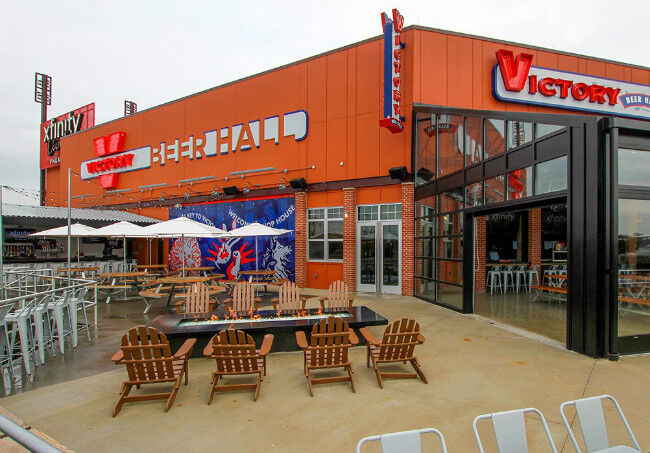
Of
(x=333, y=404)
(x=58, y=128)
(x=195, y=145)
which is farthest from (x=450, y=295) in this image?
(x=58, y=128)

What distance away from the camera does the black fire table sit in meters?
6.00

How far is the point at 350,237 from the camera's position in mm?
13281

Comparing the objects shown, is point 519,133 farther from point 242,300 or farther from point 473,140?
point 242,300

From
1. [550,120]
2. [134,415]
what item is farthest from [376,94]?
[134,415]

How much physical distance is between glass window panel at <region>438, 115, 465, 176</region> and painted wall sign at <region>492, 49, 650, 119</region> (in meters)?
4.03

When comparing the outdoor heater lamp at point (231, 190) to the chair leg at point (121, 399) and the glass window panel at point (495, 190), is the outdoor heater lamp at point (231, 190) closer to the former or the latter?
the glass window panel at point (495, 190)

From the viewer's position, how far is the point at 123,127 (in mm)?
Result: 21375

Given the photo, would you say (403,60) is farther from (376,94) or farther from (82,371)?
(82,371)

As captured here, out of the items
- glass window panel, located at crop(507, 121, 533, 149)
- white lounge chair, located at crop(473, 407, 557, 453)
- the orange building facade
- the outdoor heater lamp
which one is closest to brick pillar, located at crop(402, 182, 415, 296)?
the orange building facade

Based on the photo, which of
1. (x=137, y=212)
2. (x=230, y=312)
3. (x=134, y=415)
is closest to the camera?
(x=134, y=415)

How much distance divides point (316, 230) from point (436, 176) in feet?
17.3

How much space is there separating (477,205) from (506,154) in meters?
1.43

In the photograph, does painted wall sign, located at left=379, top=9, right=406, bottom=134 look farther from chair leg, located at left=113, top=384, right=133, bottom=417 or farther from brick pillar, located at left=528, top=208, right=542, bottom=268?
chair leg, located at left=113, top=384, right=133, bottom=417

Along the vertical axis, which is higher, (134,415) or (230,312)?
(230,312)
